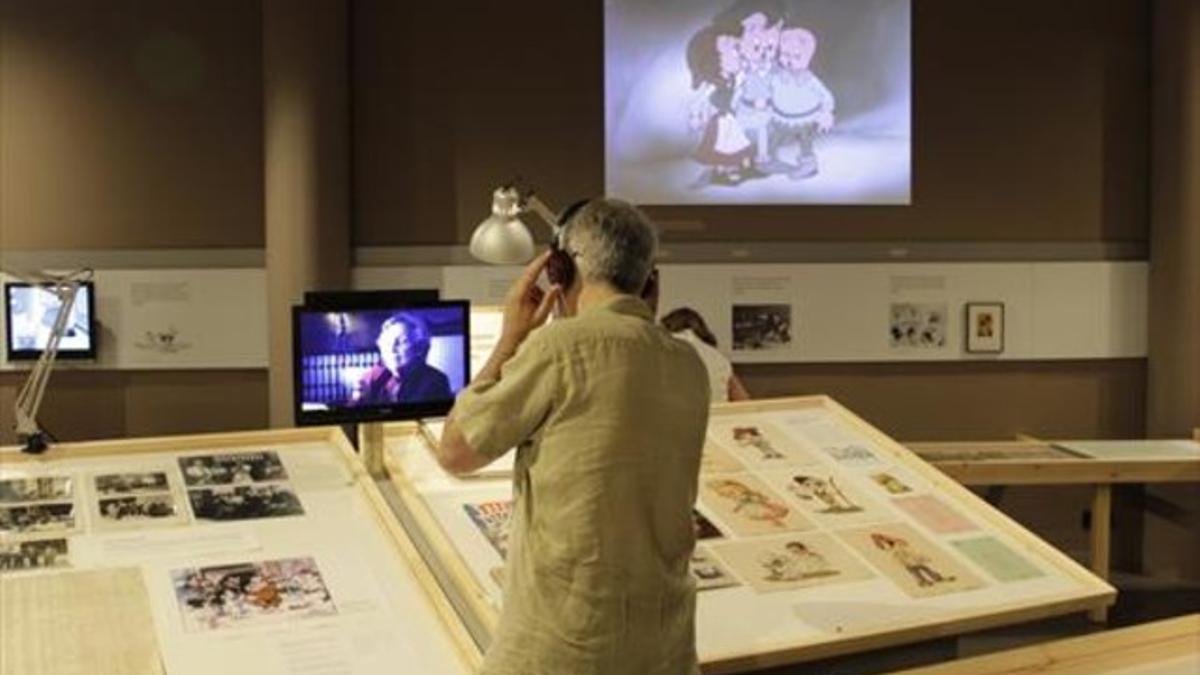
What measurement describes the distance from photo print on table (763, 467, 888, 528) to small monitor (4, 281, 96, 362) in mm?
3353

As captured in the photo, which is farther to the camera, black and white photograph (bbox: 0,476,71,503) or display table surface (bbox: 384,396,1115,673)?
black and white photograph (bbox: 0,476,71,503)

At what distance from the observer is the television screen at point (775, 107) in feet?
18.1

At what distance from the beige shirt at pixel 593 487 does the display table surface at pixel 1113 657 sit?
0.56 m

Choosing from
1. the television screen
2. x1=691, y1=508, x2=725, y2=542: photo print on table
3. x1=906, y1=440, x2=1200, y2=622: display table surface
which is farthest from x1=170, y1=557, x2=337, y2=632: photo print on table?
the television screen

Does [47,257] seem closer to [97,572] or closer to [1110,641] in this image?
[97,572]

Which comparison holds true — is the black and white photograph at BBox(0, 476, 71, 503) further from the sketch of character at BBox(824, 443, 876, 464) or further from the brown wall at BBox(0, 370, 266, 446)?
the brown wall at BBox(0, 370, 266, 446)

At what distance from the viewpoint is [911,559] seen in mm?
2697

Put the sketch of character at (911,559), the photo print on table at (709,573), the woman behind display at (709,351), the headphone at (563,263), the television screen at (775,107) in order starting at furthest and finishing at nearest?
the television screen at (775,107), the woman behind display at (709,351), the sketch of character at (911,559), the photo print on table at (709,573), the headphone at (563,263)

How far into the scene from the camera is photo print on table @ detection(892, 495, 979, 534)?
2.85 m

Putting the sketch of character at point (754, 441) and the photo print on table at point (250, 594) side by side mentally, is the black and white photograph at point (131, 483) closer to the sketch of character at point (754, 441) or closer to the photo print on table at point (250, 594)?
the photo print on table at point (250, 594)

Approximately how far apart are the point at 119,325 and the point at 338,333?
2.95 meters

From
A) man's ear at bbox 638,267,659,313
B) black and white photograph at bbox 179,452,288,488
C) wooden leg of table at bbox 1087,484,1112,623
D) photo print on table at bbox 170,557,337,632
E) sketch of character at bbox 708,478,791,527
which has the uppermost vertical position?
man's ear at bbox 638,267,659,313

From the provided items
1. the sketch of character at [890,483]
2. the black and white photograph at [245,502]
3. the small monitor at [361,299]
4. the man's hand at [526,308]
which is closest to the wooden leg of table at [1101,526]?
the sketch of character at [890,483]

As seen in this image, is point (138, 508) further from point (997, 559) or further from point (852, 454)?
point (997, 559)
